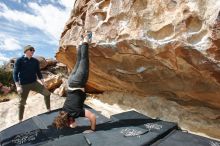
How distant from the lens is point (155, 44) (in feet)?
18.7

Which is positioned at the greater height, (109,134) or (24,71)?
(24,71)

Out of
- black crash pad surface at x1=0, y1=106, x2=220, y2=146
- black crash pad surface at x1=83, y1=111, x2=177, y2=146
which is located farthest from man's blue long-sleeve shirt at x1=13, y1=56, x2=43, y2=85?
black crash pad surface at x1=83, y1=111, x2=177, y2=146

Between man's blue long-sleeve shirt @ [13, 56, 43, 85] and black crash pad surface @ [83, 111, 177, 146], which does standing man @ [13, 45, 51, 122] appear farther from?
black crash pad surface @ [83, 111, 177, 146]

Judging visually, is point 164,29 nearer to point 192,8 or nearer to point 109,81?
point 192,8

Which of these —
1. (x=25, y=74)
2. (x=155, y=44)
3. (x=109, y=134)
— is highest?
(x=155, y=44)

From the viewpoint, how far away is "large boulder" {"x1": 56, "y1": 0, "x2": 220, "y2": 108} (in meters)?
4.99

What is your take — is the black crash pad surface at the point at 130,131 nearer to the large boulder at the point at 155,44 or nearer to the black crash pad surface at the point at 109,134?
the black crash pad surface at the point at 109,134

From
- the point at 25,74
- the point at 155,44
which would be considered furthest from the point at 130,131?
the point at 25,74

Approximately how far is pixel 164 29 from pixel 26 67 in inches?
136

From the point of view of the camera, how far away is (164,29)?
556 centimetres

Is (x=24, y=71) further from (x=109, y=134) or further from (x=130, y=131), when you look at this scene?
(x=130, y=131)

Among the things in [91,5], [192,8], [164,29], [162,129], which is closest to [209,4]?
[192,8]

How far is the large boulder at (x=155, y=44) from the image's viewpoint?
4.99 m

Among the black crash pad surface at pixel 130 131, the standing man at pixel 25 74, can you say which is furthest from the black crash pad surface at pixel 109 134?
the standing man at pixel 25 74
